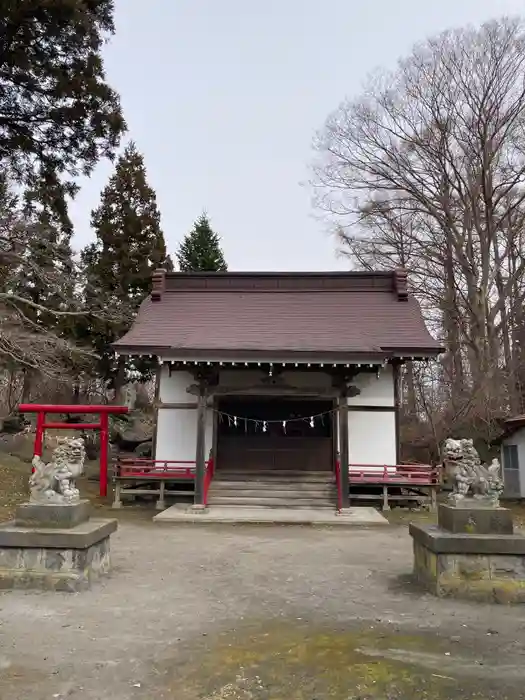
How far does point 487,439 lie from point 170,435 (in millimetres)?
11616

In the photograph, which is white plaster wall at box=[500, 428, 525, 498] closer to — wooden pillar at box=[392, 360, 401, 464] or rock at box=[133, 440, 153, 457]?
wooden pillar at box=[392, 360, 401, 464]

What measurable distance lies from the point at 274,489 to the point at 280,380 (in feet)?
9.51

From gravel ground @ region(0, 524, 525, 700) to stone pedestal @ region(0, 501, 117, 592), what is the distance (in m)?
0.19

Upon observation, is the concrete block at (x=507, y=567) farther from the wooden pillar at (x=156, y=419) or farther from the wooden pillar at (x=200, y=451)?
the wooden pillar at (x=156, y=419)

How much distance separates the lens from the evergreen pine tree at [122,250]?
2323 cm

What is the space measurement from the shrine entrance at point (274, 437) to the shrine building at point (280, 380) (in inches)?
1.2

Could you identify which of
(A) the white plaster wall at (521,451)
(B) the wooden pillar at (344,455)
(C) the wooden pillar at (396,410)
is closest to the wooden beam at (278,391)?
(B) the wooden pillar at (344,455)

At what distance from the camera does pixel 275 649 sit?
4312 mm

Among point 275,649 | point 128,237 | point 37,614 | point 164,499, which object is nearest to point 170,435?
point 164,499

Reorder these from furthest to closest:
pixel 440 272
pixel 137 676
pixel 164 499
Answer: pixel 440 272, pixel 164 499, pixel 137 676

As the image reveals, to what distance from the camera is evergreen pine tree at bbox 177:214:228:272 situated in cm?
3133

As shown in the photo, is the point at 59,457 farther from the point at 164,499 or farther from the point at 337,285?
the point at 337,285

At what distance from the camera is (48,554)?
594 cm

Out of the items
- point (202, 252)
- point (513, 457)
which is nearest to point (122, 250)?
point (202, 252)
